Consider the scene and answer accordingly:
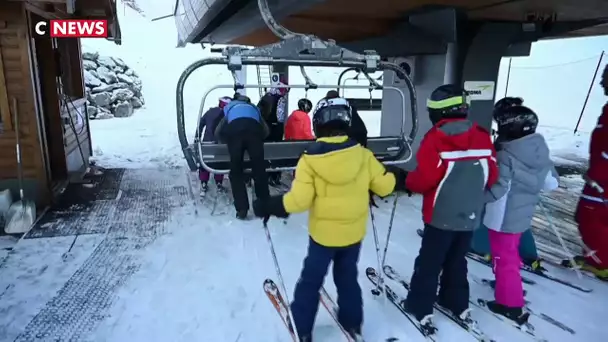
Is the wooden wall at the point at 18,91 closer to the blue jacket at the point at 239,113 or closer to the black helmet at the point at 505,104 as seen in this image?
the blue jacket at the point at 239,113

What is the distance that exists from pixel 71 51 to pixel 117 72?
9259 mm

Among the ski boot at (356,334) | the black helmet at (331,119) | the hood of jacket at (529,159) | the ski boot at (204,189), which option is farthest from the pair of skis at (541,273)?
the ski boot at (204,189)

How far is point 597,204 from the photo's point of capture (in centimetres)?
315

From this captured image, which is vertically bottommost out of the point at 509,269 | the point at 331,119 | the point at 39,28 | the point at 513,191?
the point at 509,269

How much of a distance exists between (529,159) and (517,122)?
239 mm

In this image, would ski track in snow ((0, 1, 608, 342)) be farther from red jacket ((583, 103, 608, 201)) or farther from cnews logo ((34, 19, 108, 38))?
cnews logo ((34, 19, 108, 38))

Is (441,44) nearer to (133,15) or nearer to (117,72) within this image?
(117,72)

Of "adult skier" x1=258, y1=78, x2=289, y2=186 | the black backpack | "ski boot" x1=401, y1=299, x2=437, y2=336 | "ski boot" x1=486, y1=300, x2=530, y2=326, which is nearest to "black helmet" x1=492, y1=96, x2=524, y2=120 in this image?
"ski boot" x1=486, y1=300, x2=530, y2=326

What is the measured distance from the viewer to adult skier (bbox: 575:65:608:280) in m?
3.10

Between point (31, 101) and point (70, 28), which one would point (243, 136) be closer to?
point (31, 101)

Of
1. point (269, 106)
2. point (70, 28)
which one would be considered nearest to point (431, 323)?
point (269, 106)

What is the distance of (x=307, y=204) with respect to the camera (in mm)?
2064

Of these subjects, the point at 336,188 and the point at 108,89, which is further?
the point at 108,89

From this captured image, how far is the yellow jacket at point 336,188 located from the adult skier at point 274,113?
132 inches
